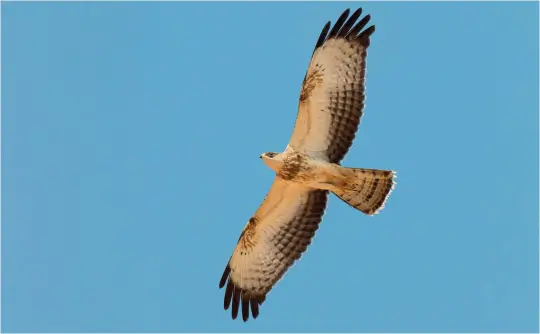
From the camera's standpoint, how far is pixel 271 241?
46.2ft

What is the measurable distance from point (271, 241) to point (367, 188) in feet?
5.17

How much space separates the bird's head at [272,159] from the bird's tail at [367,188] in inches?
31.8

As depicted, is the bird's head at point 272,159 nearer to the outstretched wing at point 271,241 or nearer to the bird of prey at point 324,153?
the bird of prey at point 324,153

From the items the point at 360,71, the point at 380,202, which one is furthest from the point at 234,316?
the point at 360,71

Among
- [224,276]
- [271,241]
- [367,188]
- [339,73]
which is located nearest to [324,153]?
[367,188]

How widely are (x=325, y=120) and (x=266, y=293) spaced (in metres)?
2.43

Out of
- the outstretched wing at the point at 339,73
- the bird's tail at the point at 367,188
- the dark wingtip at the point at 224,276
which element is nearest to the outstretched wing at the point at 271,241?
the dark wingtip at the point at 224,276

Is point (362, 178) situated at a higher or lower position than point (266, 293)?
higher

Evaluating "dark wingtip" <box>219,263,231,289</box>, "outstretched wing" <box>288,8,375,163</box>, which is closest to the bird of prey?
"outstretched wing" <box>288,8,375,163</box>

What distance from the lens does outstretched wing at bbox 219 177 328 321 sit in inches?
549

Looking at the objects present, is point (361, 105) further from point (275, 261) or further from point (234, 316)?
point (234, 316)

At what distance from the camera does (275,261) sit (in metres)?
14.0

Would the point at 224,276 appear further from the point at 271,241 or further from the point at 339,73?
the point at 339,73

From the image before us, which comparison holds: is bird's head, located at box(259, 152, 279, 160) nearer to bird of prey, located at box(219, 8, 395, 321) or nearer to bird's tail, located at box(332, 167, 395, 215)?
bird of prey, located at box(219, 8, 395, 321)
